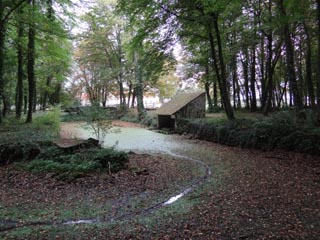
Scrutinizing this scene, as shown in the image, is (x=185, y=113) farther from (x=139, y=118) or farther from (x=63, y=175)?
(x=63, y=175)

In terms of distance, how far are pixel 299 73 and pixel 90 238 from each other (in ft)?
58.4

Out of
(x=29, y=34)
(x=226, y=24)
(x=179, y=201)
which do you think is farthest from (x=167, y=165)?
(x=226, y=24)

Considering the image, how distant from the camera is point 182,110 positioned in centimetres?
1443

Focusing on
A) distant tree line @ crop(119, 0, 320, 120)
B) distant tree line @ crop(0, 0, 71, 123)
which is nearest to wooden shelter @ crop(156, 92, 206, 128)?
distant tree line @ crop(119, 0, 320, 120)

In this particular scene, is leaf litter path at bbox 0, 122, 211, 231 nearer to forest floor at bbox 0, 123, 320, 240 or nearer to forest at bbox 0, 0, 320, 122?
forest floor at bbox 0, 123, 320, 240

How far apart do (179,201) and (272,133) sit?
4.76 meters

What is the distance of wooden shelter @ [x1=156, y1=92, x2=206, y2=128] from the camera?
14344 mm

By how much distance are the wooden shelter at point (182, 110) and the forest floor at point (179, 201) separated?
25.8 feet

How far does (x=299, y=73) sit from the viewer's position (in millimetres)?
16594

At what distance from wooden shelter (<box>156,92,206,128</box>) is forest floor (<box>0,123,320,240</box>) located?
7861mm

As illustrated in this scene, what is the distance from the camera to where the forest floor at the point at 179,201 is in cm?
305

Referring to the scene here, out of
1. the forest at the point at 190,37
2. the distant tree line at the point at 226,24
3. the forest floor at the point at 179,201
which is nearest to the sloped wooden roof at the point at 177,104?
the distant tree line at the point at 226,24

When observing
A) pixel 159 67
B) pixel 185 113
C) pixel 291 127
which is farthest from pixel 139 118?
pixel 291 127

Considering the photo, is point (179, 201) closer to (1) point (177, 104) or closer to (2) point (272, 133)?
(2) point (272, 133)
